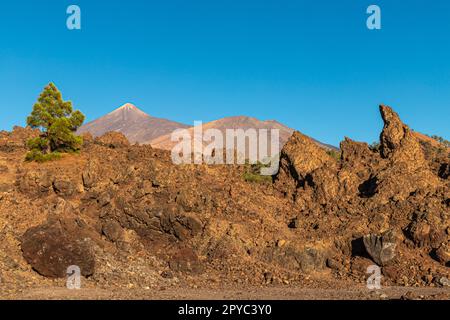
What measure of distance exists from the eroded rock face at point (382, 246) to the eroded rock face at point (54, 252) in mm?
14855

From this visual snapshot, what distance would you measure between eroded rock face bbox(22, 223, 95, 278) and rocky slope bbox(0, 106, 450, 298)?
0.05m

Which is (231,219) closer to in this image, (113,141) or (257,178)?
(257,178)

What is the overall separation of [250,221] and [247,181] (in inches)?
252

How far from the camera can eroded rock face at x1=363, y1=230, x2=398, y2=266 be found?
2523cm

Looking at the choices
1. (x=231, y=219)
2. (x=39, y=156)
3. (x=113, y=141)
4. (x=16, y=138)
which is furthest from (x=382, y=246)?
(x=16, y=138)

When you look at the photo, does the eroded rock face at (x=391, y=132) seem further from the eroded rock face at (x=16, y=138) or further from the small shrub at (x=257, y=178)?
the eroded rock face at (x=16, y=138)

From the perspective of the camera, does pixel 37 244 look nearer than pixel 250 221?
Yes

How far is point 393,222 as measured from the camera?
28.1 meters

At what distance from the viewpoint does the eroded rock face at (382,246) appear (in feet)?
82.8

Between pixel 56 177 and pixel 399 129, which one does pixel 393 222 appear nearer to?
pixel 399 129

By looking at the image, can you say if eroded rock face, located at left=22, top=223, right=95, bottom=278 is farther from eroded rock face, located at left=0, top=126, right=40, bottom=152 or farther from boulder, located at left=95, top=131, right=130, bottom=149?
eroded rock face, located at left=0, top=126, right=40, bottom=152

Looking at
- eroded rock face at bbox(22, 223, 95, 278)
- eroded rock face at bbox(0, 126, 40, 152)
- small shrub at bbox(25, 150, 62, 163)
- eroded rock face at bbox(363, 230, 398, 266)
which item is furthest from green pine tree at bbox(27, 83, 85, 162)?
eroded rock face at bbox(363, 230, 398, 266)

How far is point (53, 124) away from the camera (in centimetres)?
3481

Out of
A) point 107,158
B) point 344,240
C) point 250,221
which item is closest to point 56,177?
point 107,158
